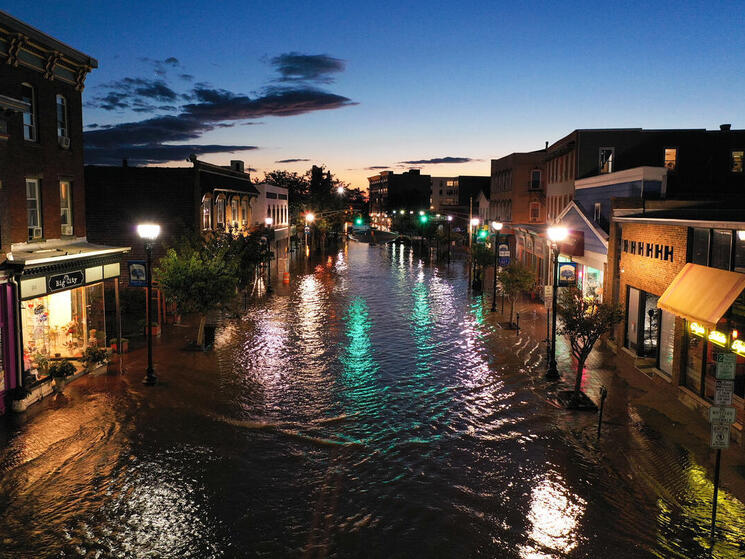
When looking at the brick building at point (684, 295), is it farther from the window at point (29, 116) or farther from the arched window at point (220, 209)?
the arched window at point (220, 209)

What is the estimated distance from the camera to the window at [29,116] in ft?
65.3

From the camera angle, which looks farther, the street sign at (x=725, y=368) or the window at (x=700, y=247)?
the window at (x=700, y=247)

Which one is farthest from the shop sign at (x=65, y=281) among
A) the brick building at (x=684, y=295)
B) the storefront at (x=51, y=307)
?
the brick building at (x=684, y=295)

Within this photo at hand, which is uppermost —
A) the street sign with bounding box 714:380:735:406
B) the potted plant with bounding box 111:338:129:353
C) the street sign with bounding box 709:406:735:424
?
the street sign with bounding box 714:380:735:406

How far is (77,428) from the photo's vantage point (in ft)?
49.7

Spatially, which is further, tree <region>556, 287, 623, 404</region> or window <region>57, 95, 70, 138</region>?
window <region>57, 95, 70, 138</region>

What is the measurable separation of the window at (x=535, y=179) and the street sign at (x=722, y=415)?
5640 centimetres

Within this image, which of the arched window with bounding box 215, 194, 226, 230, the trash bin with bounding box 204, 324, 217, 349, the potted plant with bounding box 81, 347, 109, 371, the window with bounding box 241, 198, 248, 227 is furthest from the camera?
the window with bounding box 241, 198, 248, 227

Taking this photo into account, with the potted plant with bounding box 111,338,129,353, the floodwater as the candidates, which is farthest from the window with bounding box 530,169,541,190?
the potted plant with bounding box 111,338,129,353

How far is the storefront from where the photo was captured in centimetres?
1647

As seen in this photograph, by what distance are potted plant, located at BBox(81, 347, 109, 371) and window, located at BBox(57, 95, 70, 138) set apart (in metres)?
7.78

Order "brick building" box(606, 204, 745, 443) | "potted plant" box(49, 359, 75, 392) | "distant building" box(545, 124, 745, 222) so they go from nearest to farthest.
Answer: "brick building" box(606, 204, 745, 443) → "potted plant" box(49, 359, 75, 392) → "distant building" box(545, 124, 745, 222)

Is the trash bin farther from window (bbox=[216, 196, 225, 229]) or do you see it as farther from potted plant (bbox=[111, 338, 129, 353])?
window (bbox=[216, 196, 225, 229])

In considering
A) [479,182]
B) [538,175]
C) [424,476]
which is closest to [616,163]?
[538,175]
